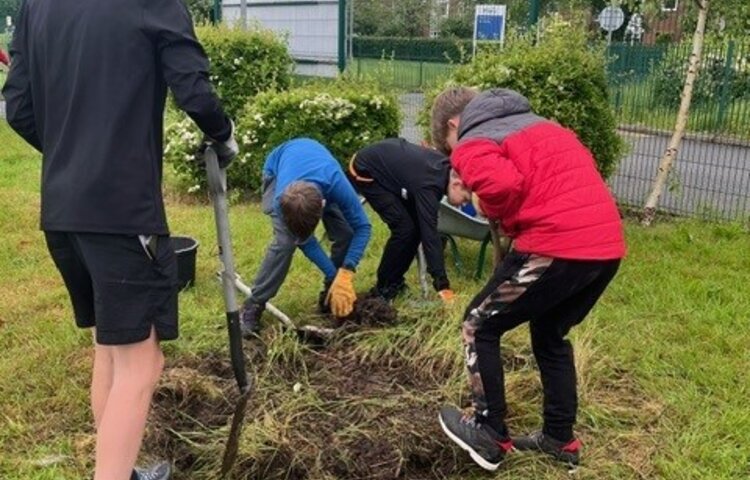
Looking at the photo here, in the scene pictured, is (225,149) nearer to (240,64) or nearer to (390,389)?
(390,389)

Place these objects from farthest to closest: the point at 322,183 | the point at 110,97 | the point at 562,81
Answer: the point at 562,81 → the point at 322,183 → the point at 110,97

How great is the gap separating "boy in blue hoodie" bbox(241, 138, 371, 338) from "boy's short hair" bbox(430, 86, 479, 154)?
746 millimetres

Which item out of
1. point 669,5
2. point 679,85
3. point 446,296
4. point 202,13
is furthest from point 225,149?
point 202,13

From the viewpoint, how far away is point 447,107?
305 centimetres

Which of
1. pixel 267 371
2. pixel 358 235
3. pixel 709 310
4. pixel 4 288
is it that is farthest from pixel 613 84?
pixel 4 288

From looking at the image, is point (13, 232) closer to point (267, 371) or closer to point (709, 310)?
point (267, 371)

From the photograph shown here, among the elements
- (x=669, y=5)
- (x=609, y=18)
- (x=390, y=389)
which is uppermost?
(x=669, y=5)

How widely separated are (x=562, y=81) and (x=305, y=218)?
2.75m

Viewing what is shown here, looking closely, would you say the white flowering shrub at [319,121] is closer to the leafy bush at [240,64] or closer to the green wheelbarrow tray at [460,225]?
the leafy bush at [240,64]

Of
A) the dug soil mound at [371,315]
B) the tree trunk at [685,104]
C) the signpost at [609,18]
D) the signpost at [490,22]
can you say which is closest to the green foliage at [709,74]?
the tree trunk at [685,104]

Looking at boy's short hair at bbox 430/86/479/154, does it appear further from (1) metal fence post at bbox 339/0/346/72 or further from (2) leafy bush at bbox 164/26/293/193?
(1) metal fence post at bbox 339/0/346/72

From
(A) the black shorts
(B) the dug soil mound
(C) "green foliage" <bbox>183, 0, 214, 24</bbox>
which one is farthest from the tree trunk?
(A) the black shorts

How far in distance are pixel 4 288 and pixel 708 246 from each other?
Answer: 432 cm

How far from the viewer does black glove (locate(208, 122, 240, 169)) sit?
2496 millimetres
